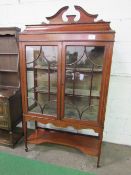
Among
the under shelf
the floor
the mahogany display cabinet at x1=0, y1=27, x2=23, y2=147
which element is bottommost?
the floor

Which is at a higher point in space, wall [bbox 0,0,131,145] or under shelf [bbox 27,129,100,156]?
wall [bbox 0,0,131,145]

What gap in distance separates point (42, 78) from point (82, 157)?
4.03 feet

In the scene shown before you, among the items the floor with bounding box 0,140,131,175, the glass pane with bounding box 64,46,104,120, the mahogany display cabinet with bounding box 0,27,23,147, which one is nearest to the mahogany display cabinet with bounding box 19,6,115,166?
the glass pane with bounding box 64,46,104,120

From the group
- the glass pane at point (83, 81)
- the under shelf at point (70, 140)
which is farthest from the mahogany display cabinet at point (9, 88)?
the glass pane at point (83, 81)

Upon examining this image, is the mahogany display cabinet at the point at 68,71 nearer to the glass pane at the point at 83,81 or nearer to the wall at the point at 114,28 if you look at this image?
the glass pane at the point at 83,81

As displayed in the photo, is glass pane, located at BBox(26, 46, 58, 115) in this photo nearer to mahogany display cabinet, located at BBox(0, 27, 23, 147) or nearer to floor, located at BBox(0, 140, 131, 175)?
mahogany display cabinet, located at BBox(0, 27, 23, 147)

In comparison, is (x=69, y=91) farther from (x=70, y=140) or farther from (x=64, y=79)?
(x=70, y=140)

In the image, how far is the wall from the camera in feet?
6.64

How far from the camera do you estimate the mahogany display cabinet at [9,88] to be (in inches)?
84.3

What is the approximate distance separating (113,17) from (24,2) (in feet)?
4.22

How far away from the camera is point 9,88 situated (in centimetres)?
251

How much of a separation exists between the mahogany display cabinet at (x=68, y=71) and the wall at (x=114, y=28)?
40 centimetres

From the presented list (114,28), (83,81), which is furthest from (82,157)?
(114,28)

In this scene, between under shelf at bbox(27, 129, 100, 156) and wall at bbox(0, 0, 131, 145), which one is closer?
wall at bbox(0, 0, 131, 145)
